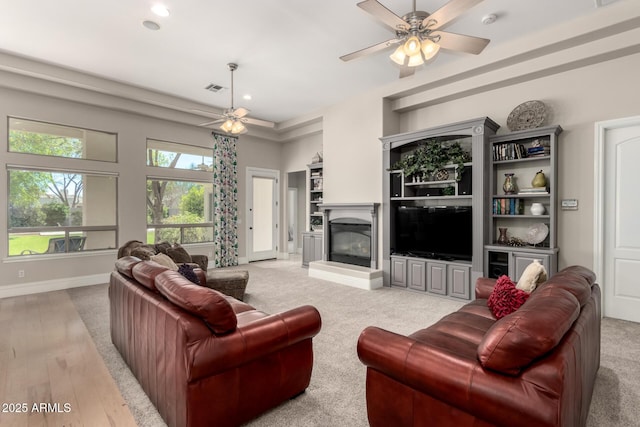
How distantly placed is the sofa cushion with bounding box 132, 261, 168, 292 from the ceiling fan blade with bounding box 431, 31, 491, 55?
9.92ft

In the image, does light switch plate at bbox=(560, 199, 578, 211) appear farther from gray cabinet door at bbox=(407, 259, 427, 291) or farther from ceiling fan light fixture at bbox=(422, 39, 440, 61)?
ceiling fan light fixture at bbox=(422, 39, 440, 61)

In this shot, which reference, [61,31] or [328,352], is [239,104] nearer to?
[61,31]

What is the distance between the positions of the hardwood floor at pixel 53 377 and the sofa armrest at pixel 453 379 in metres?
1.62

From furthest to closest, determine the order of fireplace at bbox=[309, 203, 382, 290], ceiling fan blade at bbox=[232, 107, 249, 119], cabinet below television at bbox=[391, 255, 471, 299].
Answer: fireplace at bbox=[309, 203, 382, 290] → ceiling fan blade at bbox=[232, 107, 249, 119] → cabinet below television at bbox=[391, 255, 471, 299]

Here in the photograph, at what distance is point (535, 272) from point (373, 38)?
3.26 m

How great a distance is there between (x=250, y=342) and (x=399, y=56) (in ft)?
8.77

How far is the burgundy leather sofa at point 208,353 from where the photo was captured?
163 cm

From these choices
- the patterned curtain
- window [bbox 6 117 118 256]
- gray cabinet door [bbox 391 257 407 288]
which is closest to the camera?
window [bbox 6 117 118 256]

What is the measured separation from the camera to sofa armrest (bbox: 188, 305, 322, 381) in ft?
5.26

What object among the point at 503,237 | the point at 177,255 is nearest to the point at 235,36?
the point at 177,255

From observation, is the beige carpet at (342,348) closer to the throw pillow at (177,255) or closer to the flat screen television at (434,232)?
the flat screen television at (434,232)

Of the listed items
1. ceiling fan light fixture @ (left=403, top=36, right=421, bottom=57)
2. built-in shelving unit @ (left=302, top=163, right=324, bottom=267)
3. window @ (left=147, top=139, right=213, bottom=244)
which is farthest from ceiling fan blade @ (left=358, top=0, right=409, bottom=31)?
window @ (left=147, top=139, right=213, bottom=244)

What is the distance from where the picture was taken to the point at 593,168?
154 inches

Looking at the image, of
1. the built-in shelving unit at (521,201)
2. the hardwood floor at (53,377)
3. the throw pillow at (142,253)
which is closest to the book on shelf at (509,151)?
the built-in shelving unit at (521,201)
